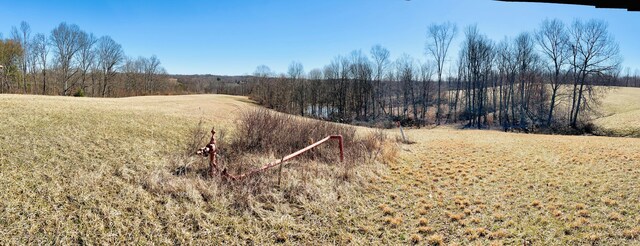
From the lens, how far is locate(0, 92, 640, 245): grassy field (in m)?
4.10

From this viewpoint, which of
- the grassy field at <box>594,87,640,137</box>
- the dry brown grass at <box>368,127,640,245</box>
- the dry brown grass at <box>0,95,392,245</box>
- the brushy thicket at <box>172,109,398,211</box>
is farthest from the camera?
the grassy field at <box>594,87,640,137</box>

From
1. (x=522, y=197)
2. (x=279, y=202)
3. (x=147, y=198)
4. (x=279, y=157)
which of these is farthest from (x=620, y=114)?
(x=147, y=198)

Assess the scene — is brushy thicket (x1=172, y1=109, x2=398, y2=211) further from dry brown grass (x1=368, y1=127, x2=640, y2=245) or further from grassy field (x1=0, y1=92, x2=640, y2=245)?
dry brown grass (x1=368, y1=127, x2=640, y2=245)

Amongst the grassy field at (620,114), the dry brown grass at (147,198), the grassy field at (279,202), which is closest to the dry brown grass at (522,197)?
the grassy field at (279,202)

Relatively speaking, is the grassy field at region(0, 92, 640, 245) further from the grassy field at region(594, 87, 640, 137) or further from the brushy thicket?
the grassy field at region(594, 87, 640, 137)

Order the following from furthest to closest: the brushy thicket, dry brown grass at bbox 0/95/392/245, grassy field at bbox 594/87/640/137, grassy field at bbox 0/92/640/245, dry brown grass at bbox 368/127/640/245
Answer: grassy field at bbox 594/87/640/137 < the brushy thicket < dry brown grass at bbox 368/127/640/245 < grassy field at bbox 0/92/640/245 < dry brown grass at bbox 0/95/392/245

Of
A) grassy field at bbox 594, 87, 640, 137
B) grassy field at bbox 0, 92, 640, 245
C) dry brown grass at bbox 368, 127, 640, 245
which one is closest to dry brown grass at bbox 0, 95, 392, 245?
grassy field at bbox 0, 92, 640, 245

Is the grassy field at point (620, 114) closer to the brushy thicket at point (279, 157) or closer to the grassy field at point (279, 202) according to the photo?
the grassy field at point (279, 202)

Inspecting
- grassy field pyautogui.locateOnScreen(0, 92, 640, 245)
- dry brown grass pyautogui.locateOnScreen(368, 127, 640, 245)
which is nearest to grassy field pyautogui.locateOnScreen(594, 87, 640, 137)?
dry brown grass pyautogui.locateOnScreen(368, 127, 640, 245)

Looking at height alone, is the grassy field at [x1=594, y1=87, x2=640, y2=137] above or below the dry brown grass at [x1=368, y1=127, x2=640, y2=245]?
above

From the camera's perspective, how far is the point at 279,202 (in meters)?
5.22

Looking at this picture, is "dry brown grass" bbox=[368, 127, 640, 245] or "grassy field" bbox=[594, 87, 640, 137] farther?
"grassy field" bbox=[594, 87, 640, 137]

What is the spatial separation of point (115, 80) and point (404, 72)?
4818 cm

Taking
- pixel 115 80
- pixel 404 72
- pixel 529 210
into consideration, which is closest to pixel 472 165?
pixel 529 210
